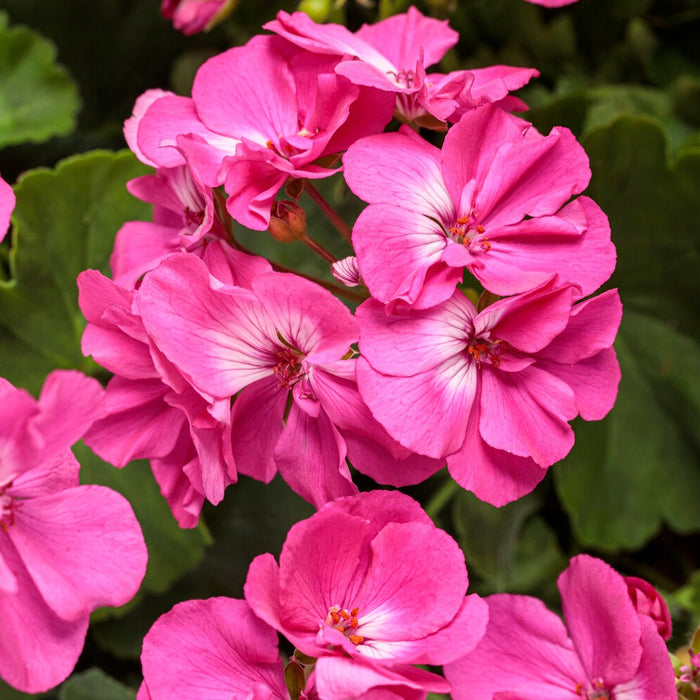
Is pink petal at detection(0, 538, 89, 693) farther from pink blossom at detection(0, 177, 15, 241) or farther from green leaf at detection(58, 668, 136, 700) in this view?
green leaf at detection(58, 668, 136, 700)

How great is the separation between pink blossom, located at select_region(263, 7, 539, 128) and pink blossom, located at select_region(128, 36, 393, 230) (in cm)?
2

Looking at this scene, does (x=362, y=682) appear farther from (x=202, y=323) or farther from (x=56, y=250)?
(x=56, y=250)

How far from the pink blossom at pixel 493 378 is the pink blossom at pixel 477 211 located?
0.02m

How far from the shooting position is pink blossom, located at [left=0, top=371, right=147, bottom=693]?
720 millimetres

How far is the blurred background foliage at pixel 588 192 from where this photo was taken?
117 cm

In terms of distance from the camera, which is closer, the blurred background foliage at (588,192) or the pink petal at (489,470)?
the pink petal at (489,470)

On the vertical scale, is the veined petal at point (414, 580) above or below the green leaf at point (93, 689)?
above

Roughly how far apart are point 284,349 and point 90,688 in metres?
0.55

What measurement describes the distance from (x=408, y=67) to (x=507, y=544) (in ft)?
2.25

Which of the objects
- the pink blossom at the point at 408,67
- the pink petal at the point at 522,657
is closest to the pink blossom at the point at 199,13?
the pink blossom at the point at 408,67

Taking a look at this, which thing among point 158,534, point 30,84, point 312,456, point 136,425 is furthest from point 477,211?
point 30,84

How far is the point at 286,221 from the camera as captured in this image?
0.83 m

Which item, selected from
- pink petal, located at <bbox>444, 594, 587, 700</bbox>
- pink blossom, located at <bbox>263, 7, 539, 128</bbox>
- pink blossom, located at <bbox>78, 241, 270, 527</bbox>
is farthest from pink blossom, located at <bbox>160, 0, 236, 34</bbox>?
pink petal, located at <bbox>444, 594, 587, 700</bbox>

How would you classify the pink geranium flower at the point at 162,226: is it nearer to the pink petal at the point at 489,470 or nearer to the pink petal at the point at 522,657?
the pink petal at the point at 489,470
